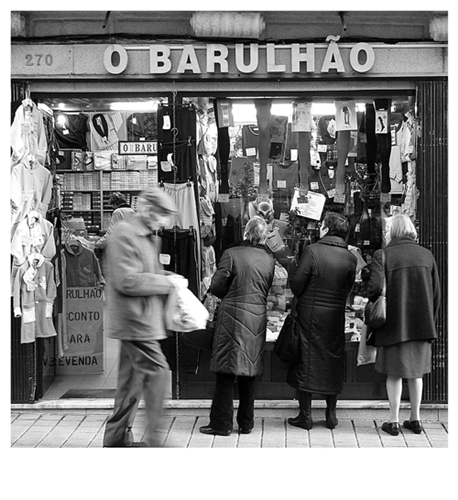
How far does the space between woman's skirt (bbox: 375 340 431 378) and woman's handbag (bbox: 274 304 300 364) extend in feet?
2.36

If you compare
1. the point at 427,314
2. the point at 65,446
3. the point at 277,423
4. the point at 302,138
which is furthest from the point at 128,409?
the point at 302,138

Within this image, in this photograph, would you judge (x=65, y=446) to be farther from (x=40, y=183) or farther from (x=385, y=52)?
(x=385, y=52)

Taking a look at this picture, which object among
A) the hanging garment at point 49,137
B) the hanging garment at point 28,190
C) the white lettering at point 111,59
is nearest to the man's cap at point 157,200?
the hanging garment at point 28,190

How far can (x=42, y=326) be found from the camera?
23.6 ft

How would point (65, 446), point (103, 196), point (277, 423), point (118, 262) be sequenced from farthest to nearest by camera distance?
1. point (103, 196)
2. point (277, 423)
3. point (65, 446)
4. point (118, 262)

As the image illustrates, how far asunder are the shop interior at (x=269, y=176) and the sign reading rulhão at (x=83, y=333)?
0.11 metres

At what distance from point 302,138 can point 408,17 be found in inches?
57.2

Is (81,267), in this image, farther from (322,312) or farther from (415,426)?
(415,426)

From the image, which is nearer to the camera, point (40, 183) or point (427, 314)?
point (427, 314)

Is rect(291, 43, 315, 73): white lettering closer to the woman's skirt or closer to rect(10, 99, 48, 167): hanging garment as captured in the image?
rect(10, 99, 48, 167): hanging garment

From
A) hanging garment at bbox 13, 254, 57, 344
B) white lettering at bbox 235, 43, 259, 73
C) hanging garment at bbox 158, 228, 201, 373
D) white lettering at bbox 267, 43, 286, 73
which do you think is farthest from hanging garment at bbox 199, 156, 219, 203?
hanging garment at bbox 13, 254, 57, 344

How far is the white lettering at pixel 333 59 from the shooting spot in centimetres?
690

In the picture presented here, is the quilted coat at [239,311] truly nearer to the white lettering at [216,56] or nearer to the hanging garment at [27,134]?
the white lettering at [216,56]

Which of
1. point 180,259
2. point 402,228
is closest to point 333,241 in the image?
point 402,228
